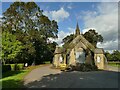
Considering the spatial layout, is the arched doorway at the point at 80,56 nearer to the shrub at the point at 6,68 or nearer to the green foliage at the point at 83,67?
the green foliage at the point at 83,67

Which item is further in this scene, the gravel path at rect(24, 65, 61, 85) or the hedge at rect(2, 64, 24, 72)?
the hedge at rect(2, 64, 24, 72)

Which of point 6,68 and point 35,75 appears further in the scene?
point 6,68

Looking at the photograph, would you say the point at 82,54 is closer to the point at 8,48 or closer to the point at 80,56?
the point at 80,56

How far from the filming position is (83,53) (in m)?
40.5

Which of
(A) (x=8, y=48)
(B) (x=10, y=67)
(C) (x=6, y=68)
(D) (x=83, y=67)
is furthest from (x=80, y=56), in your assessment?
(C) (x=6, y=68)

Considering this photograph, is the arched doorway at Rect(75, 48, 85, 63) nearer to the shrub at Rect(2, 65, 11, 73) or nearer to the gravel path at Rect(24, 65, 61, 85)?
the gravel path at Rect(24, 65, 61, 85)

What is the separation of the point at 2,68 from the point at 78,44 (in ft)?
50.7

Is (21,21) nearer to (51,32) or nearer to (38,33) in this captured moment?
(38,33)

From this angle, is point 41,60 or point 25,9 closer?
point 25,9

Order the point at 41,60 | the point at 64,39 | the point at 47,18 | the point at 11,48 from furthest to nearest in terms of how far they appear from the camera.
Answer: the point at 64,39
the point at 41,60
the point at 47,18
the point at 11,48

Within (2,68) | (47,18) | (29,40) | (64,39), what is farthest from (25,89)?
(64,39)

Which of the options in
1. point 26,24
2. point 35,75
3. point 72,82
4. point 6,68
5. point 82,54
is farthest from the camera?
point 26,24

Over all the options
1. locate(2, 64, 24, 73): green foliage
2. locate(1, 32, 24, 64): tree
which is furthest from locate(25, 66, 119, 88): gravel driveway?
locate(1, 32, 24, 64): tree

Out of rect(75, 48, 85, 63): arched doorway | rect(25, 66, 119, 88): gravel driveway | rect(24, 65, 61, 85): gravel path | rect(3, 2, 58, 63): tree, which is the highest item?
rect(3, 2, 58, 63): tree
